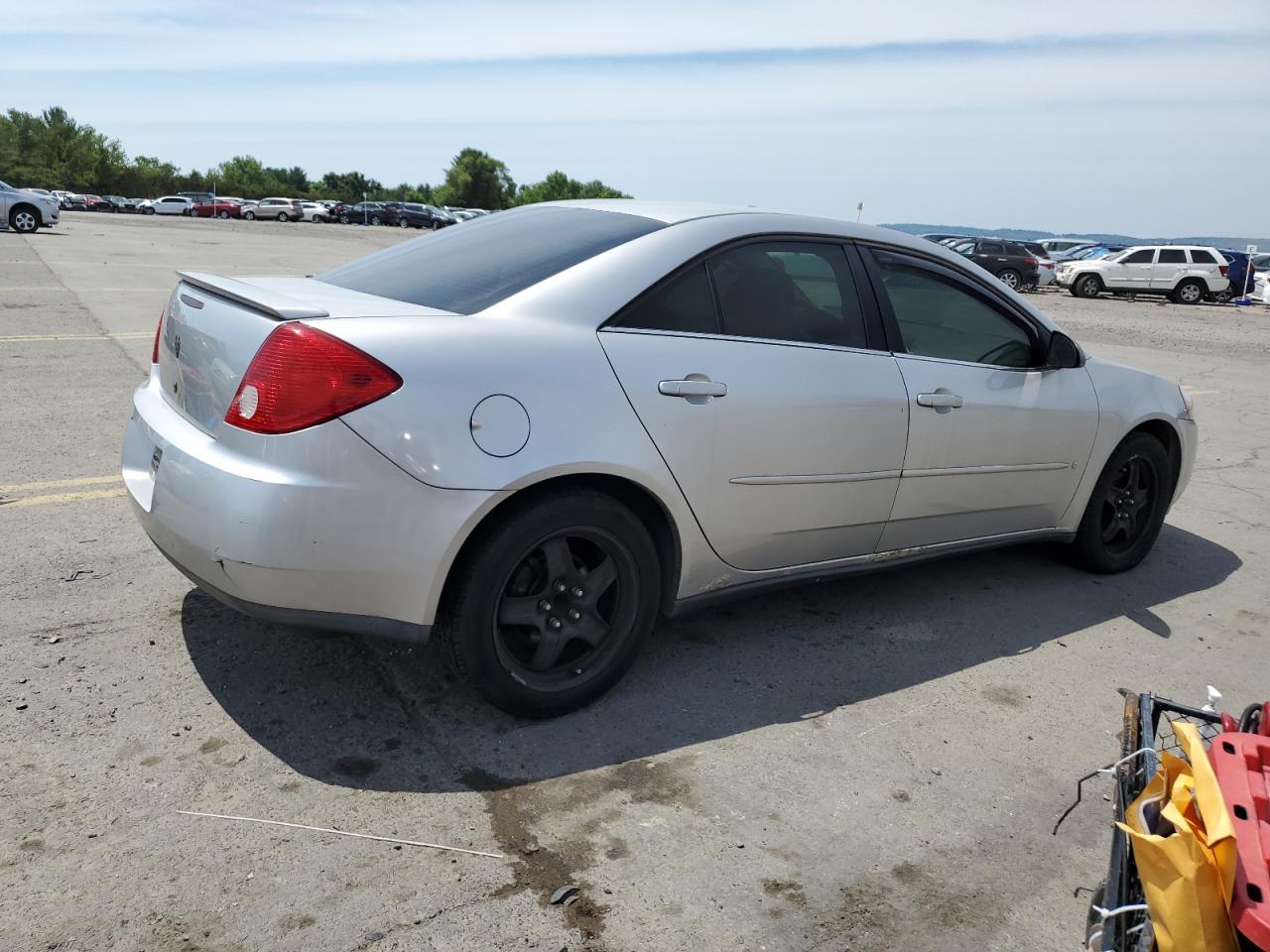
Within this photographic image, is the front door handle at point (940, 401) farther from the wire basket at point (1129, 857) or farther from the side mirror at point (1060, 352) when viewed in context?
the wire basket at point (1129, 857)

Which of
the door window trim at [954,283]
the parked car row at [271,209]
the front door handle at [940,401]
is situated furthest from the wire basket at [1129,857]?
the parked car row at [271,209]

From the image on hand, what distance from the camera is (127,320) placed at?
11.4m

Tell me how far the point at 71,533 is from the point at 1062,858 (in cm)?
408

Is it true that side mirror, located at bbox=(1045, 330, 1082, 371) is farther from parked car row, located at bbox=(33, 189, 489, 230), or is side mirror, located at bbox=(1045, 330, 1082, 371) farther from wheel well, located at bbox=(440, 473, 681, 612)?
parked car row, located at bbox=(33, 189, 489, 230)

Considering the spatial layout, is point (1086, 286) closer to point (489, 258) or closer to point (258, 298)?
point (489, 258)

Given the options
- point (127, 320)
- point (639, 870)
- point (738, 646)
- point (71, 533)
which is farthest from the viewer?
point (127, 320)

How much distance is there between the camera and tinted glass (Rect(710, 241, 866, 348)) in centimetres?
371

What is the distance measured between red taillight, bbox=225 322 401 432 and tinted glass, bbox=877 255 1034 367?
7.04ft

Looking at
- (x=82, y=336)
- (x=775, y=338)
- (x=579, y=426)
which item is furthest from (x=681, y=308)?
(x=82, y=336)

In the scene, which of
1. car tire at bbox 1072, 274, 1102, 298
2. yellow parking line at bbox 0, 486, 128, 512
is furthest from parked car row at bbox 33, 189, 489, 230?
yellow parking line at bbox 0, 486, 128, 512

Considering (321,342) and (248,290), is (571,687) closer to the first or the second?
(321,342)

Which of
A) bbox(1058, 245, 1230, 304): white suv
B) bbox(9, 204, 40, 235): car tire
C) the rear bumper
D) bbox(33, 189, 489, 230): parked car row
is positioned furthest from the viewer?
bbox(33, 189, 489, 230): parked car row

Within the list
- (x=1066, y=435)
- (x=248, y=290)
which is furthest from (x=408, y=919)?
(x=1066, y=435)

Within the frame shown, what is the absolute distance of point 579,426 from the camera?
125 inches
